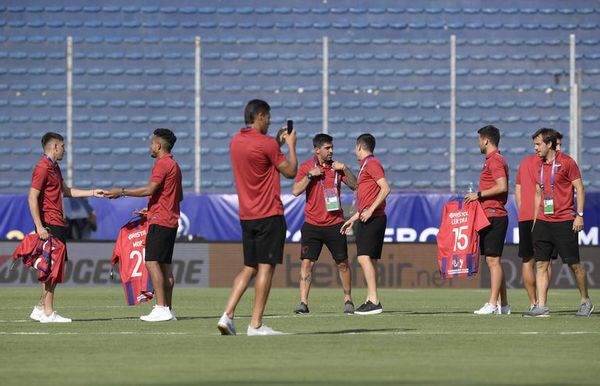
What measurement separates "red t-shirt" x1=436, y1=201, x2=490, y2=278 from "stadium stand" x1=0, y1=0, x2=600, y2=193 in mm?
11857

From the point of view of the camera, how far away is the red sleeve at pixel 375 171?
52.8ft

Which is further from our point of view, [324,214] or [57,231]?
[324,214]

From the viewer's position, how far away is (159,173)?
14547 millimetres

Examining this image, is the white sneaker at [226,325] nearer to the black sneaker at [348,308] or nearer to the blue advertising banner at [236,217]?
the black sneaker at [348,308]

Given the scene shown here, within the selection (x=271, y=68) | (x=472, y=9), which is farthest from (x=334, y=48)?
(x=472, y=9)

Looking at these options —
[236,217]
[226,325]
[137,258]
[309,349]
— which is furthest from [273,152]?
[236,217]

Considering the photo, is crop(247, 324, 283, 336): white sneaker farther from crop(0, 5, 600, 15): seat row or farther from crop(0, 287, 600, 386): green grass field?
crop(0, 5, 600, 15): seat row

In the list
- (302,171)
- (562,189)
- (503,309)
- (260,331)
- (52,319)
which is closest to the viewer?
(260,331)

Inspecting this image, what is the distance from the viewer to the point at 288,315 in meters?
15.9

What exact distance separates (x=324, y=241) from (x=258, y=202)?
493 cm

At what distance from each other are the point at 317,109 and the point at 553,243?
15133 millimetres

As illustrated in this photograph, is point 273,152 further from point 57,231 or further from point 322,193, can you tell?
point 322,193

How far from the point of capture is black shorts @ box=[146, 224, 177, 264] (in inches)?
572

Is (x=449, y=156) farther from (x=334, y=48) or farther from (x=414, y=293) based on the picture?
(x=414, y=293)
